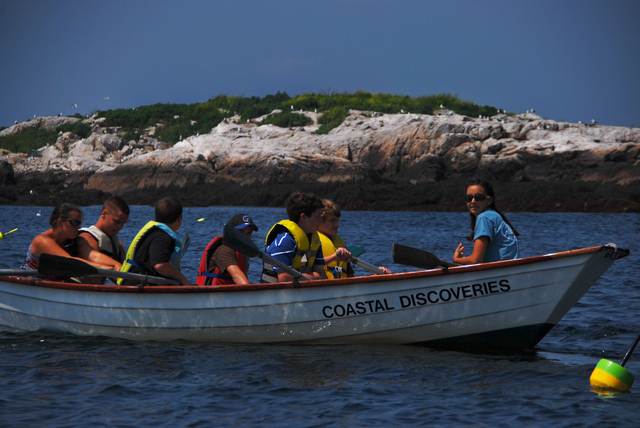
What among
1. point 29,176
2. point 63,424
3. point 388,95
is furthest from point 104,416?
point 388,95

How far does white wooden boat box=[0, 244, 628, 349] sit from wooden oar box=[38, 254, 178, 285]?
0.13 m

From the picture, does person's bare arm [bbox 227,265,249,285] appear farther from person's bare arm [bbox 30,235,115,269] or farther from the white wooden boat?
person's bare arm [bbox 30,235,115,269]

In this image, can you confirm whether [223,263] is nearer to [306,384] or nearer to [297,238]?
[297,238]

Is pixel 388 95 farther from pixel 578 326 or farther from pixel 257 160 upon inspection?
pixel 578 326

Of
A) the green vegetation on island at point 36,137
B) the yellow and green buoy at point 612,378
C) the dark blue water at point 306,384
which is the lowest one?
the dark blue water at point 306,384

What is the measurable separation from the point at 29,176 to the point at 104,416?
55.9 metres

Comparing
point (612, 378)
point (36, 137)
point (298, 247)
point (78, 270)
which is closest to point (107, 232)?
point (78, 270)

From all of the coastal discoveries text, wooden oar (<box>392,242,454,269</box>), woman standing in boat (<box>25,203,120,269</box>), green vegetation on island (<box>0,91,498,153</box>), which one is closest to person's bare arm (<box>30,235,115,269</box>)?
woman standing in boat (<box>25,203,120,269</box>)

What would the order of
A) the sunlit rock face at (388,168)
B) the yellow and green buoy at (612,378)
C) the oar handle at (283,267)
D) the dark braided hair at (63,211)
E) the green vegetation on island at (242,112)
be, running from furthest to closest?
the green vegetation on island at (242,112)
the sunlit rock face at (388,168)
the dark braided hair at (63,211)
the oar handle at (283,267)
the yellow and green buoy at (612,378)

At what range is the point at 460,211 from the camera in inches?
1790

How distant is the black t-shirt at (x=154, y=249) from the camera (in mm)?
10633

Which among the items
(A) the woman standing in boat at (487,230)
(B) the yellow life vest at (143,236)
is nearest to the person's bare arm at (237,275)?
(B) the yellow life vest at (143,236)

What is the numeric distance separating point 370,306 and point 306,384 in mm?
1426

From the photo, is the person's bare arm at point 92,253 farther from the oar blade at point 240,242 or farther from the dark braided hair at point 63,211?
the oar blade at point 240,242
